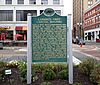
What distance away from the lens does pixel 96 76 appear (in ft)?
23.0

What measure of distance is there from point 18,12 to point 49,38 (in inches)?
1958

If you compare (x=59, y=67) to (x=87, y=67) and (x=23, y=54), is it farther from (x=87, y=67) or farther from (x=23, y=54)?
(x=23, y=54)

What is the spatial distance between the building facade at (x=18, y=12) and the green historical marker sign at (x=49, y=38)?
4757 cm

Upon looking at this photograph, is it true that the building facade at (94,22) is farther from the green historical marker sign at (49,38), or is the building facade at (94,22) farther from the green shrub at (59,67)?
the green historical marker sign at (49,38)

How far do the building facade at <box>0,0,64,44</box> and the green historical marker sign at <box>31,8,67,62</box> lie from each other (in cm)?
4757

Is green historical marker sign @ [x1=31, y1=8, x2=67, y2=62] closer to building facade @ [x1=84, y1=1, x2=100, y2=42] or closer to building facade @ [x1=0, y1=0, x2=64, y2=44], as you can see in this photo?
building facade @ [x1=0, y1=0, x2=64, y2=44]

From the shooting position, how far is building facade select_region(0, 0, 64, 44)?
182 ft

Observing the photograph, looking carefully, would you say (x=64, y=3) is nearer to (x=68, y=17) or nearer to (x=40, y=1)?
(x=40, y=1)

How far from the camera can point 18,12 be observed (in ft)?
185

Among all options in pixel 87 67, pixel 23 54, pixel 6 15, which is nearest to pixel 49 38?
pixel 87 67

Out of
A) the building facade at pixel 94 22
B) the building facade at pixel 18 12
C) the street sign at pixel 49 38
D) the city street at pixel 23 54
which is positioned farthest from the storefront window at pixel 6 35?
the street sign at pixel 49 38

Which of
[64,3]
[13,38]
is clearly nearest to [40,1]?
[64,3]

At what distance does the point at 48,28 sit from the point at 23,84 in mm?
2026

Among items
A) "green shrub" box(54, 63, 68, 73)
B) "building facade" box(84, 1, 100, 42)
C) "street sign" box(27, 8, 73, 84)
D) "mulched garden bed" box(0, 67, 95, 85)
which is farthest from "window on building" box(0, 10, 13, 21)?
"street sign" box(27, 8, 73, 84)
